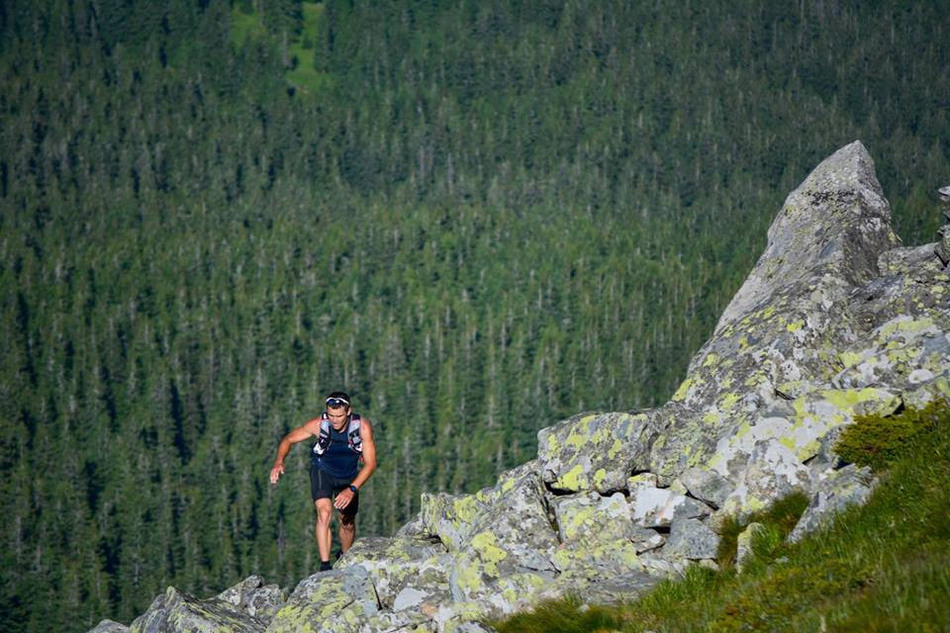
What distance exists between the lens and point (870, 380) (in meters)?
20.6

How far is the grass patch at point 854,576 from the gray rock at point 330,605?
4.01 metres

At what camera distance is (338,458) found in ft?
78.1

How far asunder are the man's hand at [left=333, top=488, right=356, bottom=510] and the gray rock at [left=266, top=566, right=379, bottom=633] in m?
2.13

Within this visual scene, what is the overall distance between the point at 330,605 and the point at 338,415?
446cm

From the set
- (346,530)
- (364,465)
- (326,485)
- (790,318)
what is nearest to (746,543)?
(364,465)

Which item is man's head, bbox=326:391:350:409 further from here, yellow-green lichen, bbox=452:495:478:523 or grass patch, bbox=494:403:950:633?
grass patch, bbox=494:403:950:633

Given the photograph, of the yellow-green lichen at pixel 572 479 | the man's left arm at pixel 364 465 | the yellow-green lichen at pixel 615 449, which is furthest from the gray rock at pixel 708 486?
the man's left arm at pixel 364 465

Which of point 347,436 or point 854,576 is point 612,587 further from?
point 347,436

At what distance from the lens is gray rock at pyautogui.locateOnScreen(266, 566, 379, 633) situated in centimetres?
1969

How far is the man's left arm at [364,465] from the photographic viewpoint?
23094 millimetres

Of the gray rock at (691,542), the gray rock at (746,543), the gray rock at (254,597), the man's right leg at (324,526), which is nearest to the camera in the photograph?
the gray rock at (746,543)

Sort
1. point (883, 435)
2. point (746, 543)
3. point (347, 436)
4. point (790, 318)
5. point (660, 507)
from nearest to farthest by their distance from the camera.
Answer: point (746, 543) → point (883, 435) → point (660, 507) → point (347, 436) → point (790, 318)

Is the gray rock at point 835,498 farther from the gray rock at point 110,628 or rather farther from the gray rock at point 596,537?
the gray rock at point 110,628

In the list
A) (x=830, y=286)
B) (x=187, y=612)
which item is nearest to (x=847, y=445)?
(x=830, y=286)
